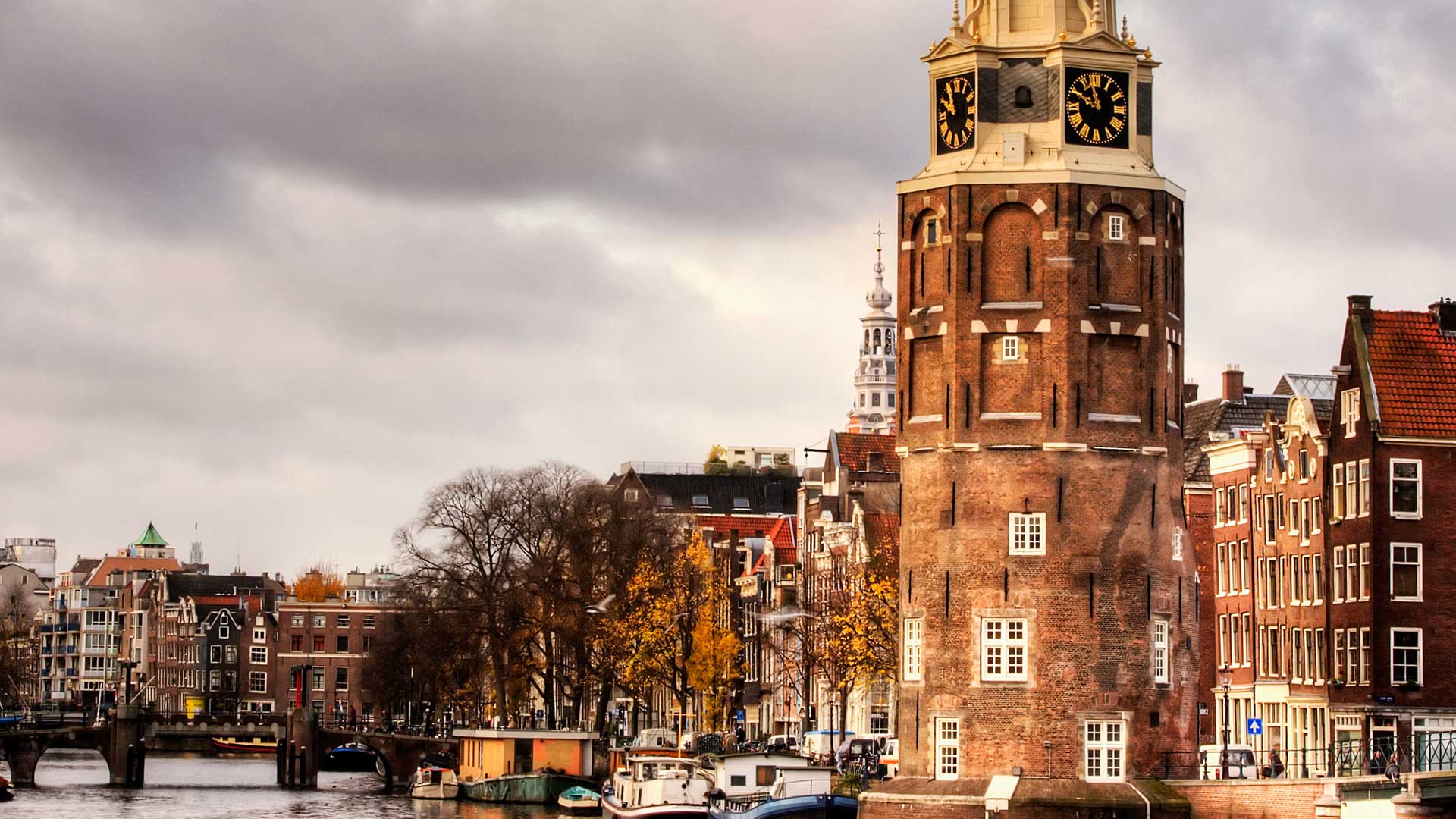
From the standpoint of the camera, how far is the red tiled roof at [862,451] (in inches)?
4993

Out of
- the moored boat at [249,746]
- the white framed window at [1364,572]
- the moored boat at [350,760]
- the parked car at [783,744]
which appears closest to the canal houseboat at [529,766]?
the parked car at [783,744]

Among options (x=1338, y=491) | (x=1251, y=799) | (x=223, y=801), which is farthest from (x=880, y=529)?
(x=1251, y=799)

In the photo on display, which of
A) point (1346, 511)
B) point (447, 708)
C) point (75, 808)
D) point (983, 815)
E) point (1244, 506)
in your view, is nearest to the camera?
point (983, 815)

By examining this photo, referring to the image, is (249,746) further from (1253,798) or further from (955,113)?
(1253,798)

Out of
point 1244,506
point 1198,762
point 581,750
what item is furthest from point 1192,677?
point 581,750

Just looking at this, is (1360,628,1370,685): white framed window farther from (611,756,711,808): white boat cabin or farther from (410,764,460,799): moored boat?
(410,764,460,799): moored boat

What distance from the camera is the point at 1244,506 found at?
91125 mm

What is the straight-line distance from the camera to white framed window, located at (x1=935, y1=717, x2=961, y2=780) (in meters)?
69.4

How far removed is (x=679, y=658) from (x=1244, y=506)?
3724 cm

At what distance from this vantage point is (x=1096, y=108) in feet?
234

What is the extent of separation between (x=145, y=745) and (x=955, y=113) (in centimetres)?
8090

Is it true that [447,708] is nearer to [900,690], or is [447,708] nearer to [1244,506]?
[1244,506]

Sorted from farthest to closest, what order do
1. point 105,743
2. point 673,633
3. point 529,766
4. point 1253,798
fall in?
point 105,743
point 673,633
point 529,766
point 1253,798

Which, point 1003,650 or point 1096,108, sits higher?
point 1096,108
